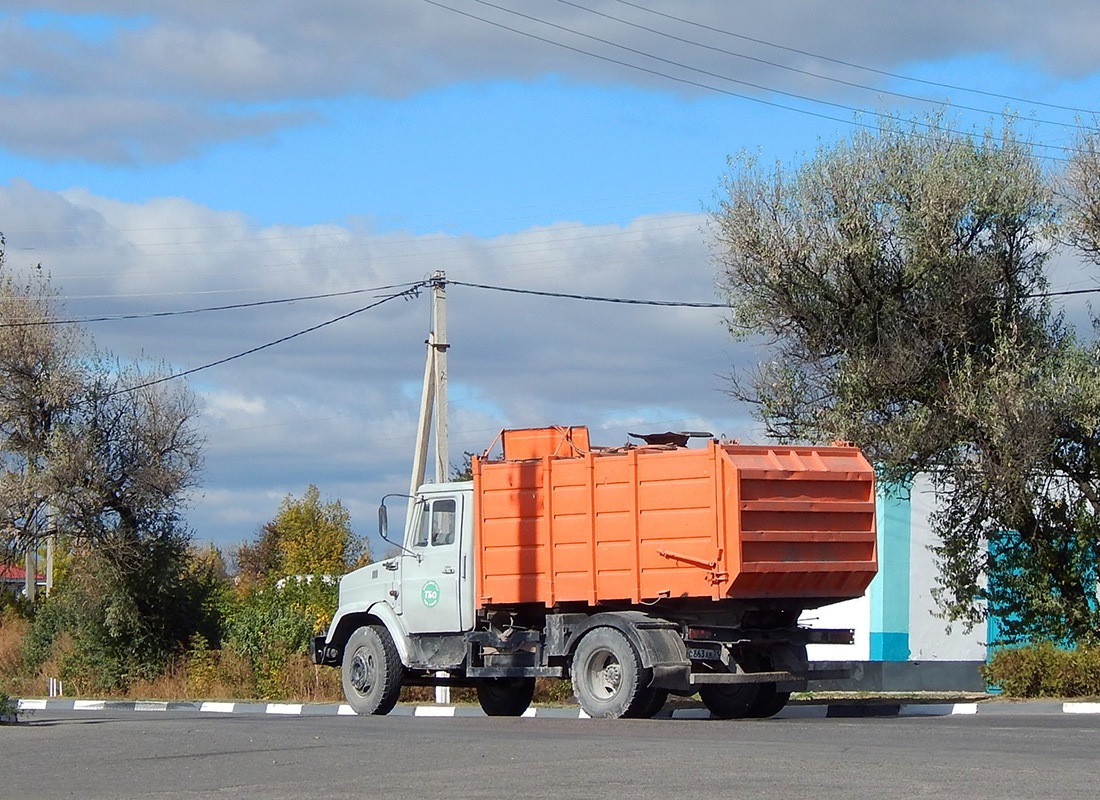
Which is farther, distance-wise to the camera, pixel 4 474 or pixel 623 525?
pixel 4 474

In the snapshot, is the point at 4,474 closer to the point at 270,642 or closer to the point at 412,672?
the point at 270,642

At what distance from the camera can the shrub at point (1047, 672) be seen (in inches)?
807

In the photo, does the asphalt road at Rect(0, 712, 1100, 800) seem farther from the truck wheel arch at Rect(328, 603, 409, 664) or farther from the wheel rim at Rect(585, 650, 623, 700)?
the truck wheel arch at Rect(328, 603, 409, 664)

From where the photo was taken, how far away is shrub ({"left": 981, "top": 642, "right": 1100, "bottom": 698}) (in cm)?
2050

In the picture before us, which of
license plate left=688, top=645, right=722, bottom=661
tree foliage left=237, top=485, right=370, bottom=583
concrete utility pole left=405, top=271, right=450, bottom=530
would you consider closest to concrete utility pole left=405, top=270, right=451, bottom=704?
concrete utility pole left=405, top=271, right=450, bottom=530

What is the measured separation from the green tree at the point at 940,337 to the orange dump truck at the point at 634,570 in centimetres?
452

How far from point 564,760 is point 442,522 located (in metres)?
7.71

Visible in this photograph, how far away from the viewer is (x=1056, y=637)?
2295cm

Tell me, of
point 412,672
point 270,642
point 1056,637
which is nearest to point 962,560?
point 1056,637

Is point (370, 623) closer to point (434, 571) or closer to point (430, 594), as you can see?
point (430, 594)

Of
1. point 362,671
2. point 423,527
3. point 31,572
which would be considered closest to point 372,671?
point 362,671

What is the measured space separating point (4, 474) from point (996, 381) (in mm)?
22146

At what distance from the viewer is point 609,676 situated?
1706 centimetres

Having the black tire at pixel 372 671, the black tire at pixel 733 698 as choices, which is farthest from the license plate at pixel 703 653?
the black tire at pixel 372 671
